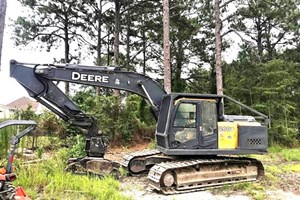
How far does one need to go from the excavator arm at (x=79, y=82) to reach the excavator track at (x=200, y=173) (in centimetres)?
149

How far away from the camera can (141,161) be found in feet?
28.6

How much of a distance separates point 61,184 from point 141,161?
278 centimetres

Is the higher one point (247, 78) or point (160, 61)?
point (160, 61)

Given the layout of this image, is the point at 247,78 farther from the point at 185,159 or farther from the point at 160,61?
the point at 185,159

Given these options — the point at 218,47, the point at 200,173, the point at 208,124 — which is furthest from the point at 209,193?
the point at 218,47

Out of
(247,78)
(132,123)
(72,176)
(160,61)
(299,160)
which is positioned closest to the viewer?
(72,176)

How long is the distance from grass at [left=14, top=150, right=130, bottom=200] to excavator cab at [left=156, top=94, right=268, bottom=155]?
5.22 feet

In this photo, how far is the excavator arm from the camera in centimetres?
746

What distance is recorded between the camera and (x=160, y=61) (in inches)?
909

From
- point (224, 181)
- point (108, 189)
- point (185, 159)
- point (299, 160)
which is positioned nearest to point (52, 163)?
point (108, 189)

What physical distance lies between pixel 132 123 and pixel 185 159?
22.2 feet

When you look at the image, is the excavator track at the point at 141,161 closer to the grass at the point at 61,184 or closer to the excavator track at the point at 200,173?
the excavator track at the point at 200,173

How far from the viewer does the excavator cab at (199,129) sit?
7.56m

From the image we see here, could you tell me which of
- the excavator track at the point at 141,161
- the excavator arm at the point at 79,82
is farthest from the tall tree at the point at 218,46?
the excavator arm at the point at 79,82
